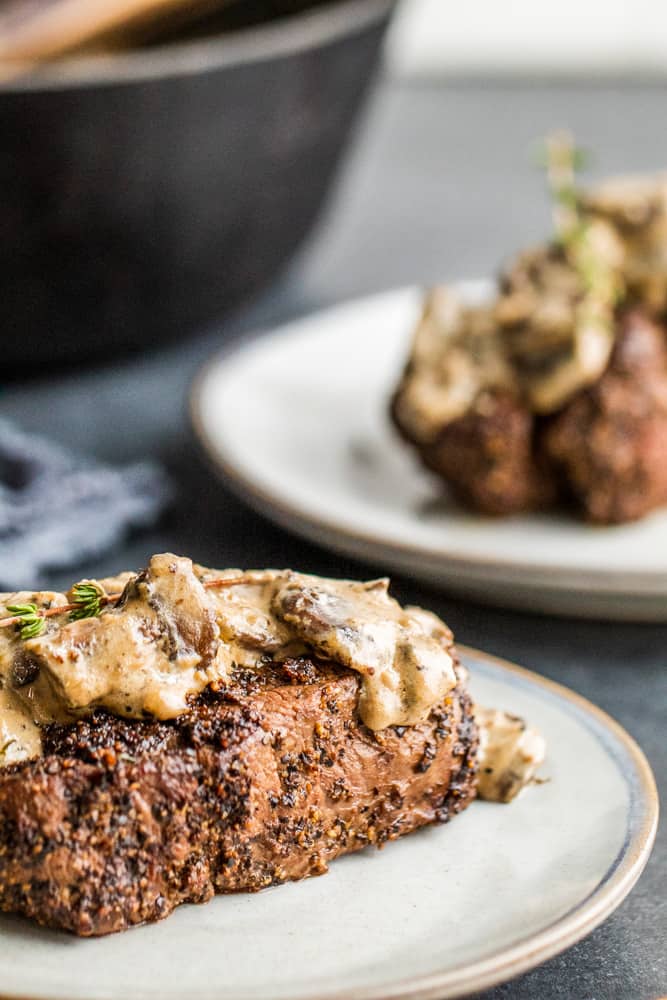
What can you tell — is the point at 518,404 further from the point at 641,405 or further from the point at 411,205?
the point at 411,205

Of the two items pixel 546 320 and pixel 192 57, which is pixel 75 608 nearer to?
pixel 546 320

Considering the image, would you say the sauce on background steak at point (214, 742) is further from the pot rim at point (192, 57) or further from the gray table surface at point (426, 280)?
the pot rim at point (192, 57)

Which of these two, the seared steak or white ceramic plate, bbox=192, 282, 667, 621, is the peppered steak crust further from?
white ceramic plate, bbox=192, 282, 667, 621

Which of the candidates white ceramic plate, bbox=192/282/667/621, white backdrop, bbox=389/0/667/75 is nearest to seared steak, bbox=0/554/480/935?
white ceramic plate, bbox=192/282/667/621

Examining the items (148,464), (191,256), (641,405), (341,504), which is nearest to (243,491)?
(341,504)

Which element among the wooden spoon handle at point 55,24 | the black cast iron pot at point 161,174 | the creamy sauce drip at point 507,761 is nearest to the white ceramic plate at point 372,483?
the black cast iron pot at point 161,174

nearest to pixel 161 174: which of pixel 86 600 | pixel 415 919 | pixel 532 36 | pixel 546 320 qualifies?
pixel 546 320

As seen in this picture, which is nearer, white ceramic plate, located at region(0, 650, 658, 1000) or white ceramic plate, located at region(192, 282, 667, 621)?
white ceramic plate, located at region(0, 650, 658, 1000)
